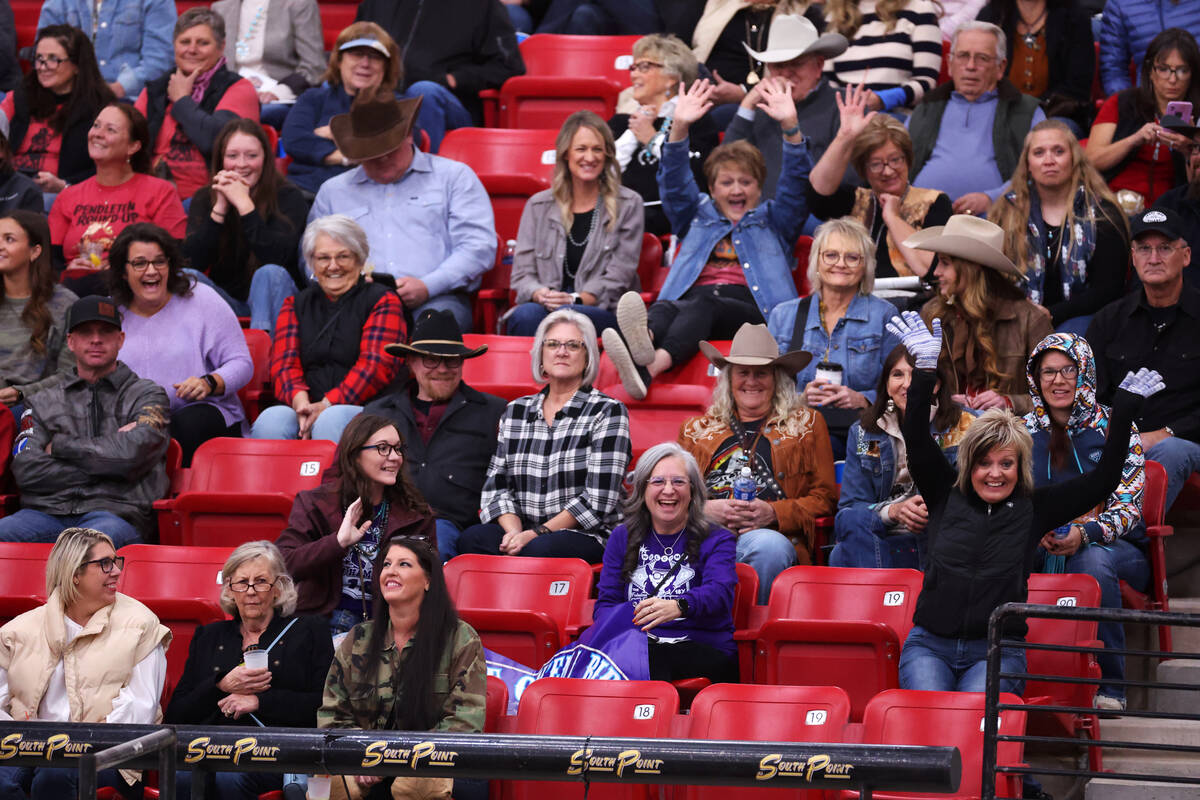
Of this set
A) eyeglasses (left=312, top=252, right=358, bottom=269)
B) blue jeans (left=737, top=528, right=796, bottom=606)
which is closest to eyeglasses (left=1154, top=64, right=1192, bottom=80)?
blue jeans (left=737, top=528, right=796, bottom=606)

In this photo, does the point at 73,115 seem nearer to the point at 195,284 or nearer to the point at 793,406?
the point at 195,284

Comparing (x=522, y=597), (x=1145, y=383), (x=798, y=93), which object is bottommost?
(x=522, y=597)

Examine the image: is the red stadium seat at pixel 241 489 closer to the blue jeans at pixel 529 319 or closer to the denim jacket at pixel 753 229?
the blue jeans at pixel 529 319

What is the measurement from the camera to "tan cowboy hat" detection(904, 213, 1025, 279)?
6.44 metres

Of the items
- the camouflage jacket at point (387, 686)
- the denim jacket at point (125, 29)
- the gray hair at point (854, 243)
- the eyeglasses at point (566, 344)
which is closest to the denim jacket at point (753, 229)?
the gray hair at point (854, 243)

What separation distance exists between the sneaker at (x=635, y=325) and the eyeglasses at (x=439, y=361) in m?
0.73

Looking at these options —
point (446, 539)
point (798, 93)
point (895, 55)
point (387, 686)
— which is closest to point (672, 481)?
point (446, 539)

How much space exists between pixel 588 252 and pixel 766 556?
2.14 metres

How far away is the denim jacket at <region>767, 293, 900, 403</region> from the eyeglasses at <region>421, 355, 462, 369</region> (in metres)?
1.26

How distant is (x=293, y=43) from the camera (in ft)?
31.0

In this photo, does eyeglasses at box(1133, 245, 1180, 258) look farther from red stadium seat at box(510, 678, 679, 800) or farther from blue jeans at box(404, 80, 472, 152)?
blue jeans at box(404, 80, 472, 152)

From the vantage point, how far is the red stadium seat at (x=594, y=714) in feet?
16.1

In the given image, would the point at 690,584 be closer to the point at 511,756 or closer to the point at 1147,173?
the point at 511,756

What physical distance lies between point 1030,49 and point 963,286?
9.12ft
